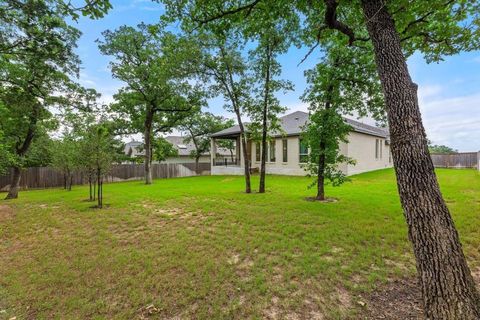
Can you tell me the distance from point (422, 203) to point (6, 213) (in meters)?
11.6

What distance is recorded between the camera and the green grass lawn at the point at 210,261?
9.02ft

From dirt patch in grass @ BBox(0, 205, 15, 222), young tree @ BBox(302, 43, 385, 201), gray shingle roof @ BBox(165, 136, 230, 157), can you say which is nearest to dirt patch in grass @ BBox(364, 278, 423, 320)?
young tree @ BBox(302, 43, 385, 201)

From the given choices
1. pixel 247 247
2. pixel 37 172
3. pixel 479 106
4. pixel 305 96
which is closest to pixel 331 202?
pixel 305 96

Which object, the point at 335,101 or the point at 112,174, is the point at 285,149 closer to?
the point at 335,101

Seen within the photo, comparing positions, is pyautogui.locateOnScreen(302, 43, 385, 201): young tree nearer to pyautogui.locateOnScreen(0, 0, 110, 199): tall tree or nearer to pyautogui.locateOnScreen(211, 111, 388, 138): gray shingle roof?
pyautogui.locateOnScreen(0, 0, 110, 199): tall tree

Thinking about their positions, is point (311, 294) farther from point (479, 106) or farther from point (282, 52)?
point (479, 106)

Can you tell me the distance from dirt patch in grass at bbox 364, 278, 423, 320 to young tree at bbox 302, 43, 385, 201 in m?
4.67

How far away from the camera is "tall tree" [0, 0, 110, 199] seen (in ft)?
13.1

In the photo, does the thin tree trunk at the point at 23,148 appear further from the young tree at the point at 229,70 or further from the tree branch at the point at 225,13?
the tree branch at the point at 225,13

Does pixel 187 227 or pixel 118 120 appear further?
pixel 118 120

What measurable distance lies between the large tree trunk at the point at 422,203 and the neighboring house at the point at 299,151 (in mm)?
12208

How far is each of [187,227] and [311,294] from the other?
3.48m

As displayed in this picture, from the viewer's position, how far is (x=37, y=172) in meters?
16.2

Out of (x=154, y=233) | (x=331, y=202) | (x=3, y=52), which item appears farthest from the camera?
(x=331, y=202)
